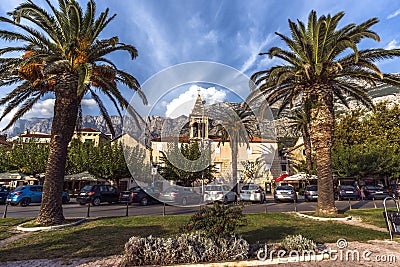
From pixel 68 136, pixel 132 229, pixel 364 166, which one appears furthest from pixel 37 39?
pixel 364 166

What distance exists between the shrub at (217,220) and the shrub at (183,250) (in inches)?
8.1

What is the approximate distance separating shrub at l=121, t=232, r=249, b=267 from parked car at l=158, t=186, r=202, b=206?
48.7 feet

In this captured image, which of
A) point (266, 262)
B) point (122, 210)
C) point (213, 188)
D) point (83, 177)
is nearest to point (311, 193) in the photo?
point (213, 188)

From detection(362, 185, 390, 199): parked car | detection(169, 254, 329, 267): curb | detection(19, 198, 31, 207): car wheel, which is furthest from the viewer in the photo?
detection(362, 185, 390, 199): parked car

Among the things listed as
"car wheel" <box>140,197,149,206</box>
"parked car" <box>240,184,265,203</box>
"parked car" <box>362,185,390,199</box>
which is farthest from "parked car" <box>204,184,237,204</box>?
"parked car" <box>362,185,390,199</box>

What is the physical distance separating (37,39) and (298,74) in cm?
1180

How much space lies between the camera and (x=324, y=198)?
490 inches

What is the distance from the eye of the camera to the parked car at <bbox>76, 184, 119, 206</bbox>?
19.6m

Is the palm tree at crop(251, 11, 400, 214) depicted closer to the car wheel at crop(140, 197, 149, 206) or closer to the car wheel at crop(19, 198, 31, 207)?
the car wheel at crop(140, 197, 149, 206)

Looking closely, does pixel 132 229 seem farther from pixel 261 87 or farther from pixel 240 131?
pixel 240 131

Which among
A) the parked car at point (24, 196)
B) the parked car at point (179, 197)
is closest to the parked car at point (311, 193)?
the parked car at point (179, 197)

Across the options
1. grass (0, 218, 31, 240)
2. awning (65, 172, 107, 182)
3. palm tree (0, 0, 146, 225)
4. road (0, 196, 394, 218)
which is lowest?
road (0, 196, 394, 218)

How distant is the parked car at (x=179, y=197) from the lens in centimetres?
2084

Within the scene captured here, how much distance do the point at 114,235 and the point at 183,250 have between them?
402 cm
